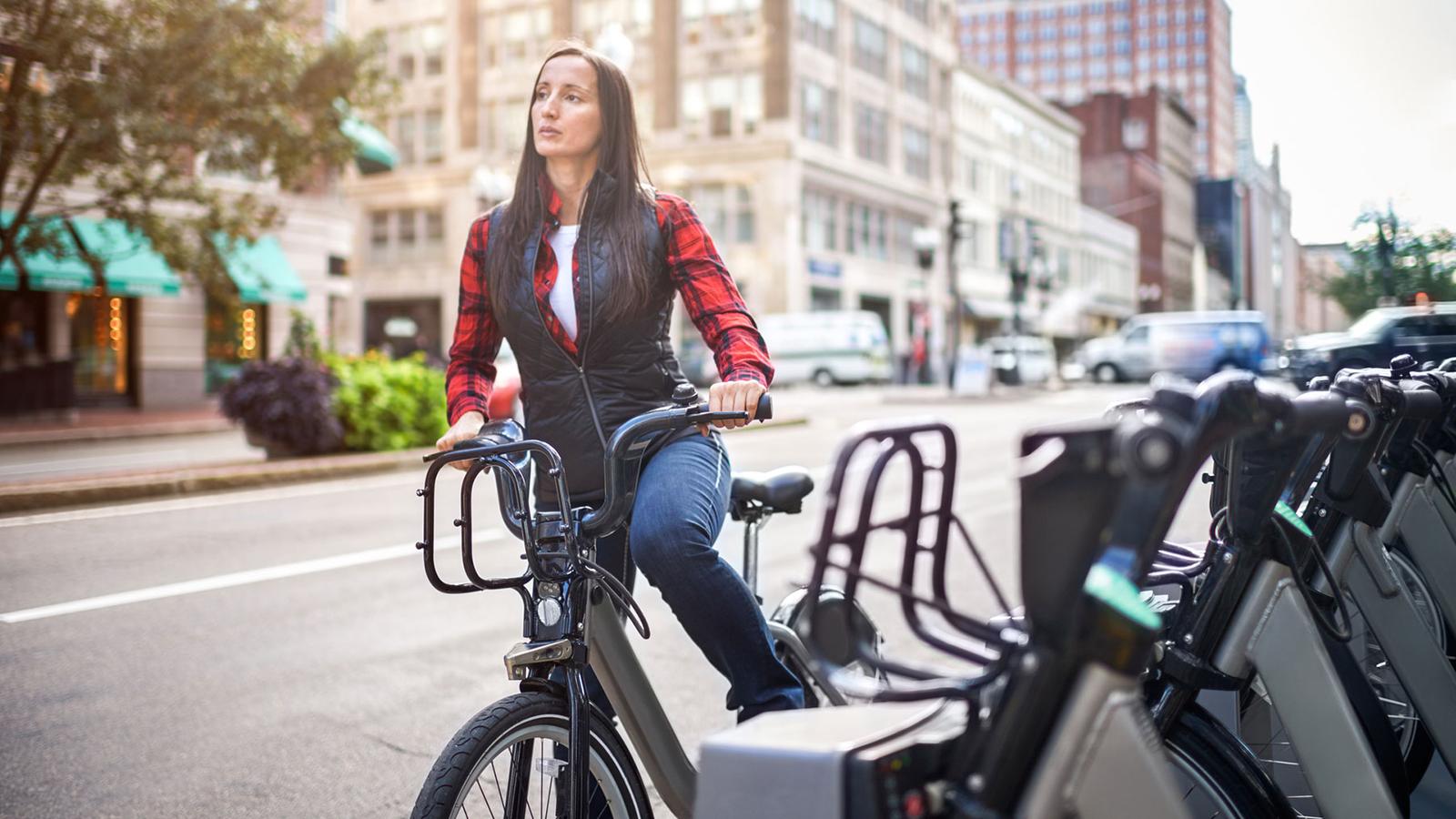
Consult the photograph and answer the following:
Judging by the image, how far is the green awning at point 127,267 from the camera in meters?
24.6

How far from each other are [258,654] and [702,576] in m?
4.05

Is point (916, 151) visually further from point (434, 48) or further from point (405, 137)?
point (405, 137)

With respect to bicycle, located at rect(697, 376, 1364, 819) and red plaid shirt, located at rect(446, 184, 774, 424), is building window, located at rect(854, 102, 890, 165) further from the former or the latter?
bicycle, located at rect(697, 376, 1364, 819)

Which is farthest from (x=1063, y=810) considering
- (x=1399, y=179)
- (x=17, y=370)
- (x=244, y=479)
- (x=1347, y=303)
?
(x=17, y=370)

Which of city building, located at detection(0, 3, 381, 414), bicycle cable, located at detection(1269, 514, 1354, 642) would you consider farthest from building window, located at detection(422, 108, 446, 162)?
bicycle cable, located at detection(1269, 514, 1354, 642)

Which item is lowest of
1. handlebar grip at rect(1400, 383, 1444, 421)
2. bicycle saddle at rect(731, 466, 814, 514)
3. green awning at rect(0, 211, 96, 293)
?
bicycle saddle at rect(731, 466, 814, 514)

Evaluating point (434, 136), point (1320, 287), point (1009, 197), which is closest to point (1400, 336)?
point (1320, 287)

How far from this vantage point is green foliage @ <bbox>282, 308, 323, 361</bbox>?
630 inches

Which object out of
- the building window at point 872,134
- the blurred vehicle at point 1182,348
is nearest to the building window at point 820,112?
the building window at point 872,134

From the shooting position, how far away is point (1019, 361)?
1499 inches

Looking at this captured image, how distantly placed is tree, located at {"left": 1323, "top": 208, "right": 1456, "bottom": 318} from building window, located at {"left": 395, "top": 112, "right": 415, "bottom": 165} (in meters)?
52.6

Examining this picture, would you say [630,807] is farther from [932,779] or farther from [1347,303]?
[1347,303]

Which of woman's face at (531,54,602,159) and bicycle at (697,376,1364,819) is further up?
woman's face at (531,54,602,159)

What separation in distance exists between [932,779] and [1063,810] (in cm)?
17
